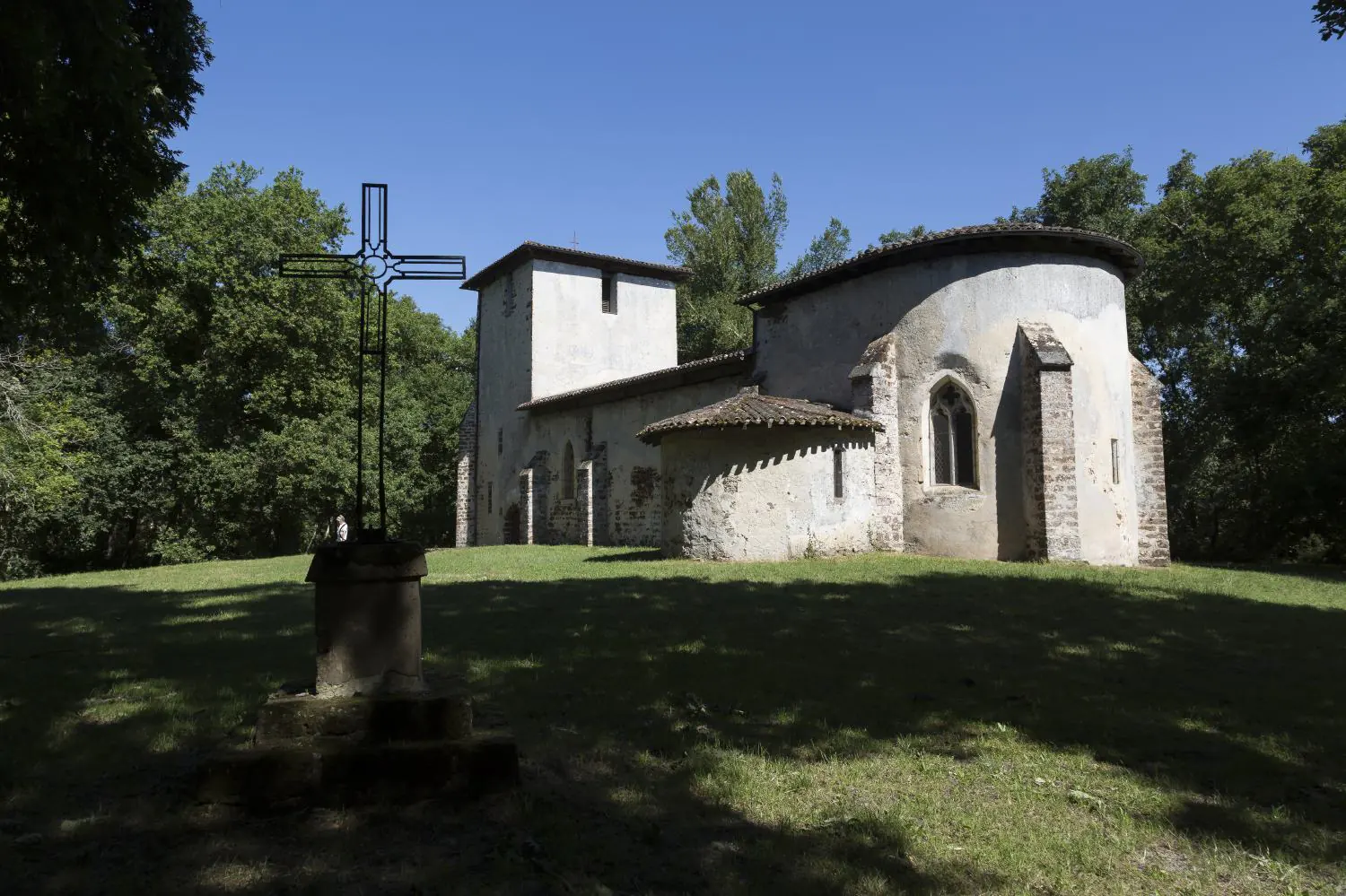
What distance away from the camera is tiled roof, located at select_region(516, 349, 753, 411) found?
798 inches

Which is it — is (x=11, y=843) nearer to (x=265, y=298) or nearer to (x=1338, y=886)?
(x=1338, y=886)

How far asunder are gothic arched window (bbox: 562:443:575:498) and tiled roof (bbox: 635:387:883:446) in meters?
9.32

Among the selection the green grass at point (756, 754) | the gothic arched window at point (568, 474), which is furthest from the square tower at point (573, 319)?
the green grass at point (756, 754)

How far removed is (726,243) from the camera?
1531 inches

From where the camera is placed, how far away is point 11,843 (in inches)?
135

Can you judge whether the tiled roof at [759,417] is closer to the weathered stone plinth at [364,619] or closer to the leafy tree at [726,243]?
the weathered stone plinth at [364,619]

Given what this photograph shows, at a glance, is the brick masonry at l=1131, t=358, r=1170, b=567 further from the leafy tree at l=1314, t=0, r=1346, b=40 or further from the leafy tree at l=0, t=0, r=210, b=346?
the leafy tree at l=0, t=0, r=210, b=346

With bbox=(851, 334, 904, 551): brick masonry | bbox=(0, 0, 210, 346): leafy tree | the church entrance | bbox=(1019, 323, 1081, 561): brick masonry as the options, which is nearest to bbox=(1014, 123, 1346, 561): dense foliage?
bbox=(1019, 323, 1081, 561): brick masonry

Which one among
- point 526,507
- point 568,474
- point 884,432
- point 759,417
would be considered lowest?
point 526,507

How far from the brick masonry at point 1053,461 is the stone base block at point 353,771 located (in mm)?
13351

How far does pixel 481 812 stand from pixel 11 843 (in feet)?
6.15

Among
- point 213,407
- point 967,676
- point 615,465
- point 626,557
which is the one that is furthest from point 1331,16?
point 213,407

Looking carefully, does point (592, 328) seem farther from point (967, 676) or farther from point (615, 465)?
point (967, 676)

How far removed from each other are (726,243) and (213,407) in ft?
73.8
